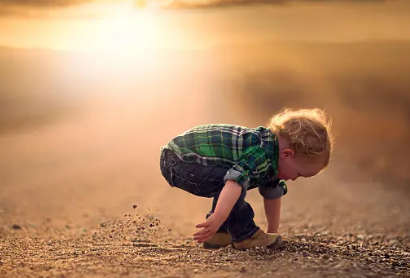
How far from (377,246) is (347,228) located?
782 millimetres

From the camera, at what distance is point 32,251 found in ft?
12.8

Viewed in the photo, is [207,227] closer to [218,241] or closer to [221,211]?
[221,211]

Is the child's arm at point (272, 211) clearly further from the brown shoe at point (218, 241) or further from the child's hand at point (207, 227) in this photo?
the child's hand at point (207, 227)

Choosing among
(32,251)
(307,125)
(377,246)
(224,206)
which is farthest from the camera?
(377,246)

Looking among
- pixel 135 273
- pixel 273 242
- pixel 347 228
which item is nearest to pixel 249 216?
pixel 273 242

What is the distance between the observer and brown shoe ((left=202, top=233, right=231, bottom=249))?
3.90m

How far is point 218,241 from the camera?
392cm

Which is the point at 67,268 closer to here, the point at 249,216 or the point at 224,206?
the point at 224,206

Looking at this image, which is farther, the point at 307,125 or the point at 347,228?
the point at 347,228

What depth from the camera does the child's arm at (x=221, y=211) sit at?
3234mm

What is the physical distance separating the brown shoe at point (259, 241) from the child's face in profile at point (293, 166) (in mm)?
400

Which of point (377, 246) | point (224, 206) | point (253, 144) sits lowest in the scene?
point (377, 246)

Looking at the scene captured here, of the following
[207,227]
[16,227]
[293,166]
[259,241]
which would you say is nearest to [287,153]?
[293,166]

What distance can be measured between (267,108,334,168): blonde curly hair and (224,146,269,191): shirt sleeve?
7.9 inches
